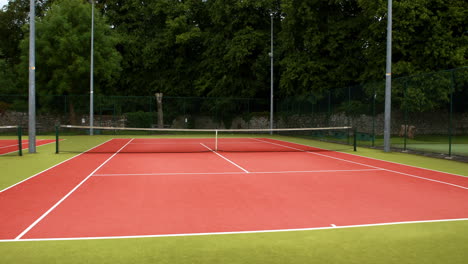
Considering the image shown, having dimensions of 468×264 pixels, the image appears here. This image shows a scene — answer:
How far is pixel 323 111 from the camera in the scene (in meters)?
25.7

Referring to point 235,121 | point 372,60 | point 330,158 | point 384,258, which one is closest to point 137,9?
point 235,121

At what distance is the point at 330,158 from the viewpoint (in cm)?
1473

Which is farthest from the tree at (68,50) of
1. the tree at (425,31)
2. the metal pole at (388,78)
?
the metal pole at (388,78)

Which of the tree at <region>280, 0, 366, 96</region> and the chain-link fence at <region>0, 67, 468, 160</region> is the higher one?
the tree at <region>280, 0, 366, 96</region>

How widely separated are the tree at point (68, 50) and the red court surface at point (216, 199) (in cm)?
2278

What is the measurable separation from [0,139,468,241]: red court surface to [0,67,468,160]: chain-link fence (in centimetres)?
880

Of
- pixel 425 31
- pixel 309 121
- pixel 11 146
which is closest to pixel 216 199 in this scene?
pixel 11 146

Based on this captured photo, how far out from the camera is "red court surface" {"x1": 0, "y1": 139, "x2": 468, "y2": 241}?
18.9 ft

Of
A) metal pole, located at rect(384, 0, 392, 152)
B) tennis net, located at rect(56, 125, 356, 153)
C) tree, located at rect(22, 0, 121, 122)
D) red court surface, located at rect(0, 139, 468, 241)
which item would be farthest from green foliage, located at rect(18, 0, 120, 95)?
metal pole, located at rect(384, 0, 392, 152)

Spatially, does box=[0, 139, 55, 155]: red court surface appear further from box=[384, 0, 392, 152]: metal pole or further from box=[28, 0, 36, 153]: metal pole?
box=[384, 0, 392, 152]: metal pole

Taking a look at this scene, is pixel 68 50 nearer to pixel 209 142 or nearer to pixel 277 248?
pixel 209 142

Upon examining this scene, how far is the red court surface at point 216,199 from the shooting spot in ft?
18.9

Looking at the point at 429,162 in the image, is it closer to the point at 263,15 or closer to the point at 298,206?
the point at 298,206

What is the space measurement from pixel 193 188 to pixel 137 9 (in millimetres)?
38356
